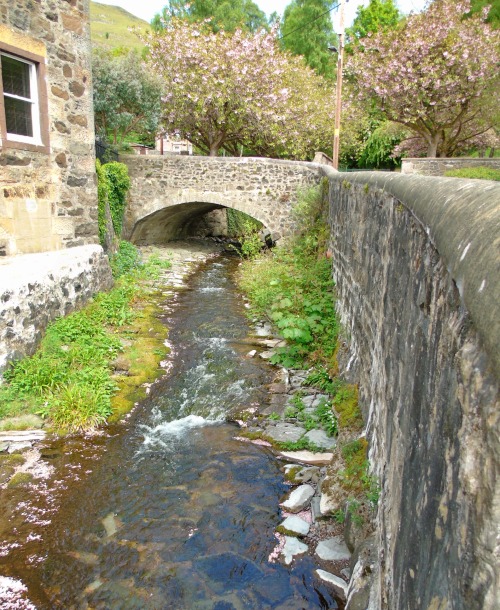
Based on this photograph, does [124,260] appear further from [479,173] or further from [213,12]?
[213,12]

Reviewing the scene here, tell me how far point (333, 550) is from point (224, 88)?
15640 millimetres

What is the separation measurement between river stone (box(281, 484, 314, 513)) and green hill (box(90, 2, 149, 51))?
101 m

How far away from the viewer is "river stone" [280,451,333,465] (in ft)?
15.8

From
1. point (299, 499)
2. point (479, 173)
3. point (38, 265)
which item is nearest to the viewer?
point (299, 499)

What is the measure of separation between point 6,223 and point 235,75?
11966 millimetres

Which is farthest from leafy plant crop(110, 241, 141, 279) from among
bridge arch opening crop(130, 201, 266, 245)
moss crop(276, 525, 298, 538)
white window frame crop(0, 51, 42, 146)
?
moss crop(276, 525, 298, 538)

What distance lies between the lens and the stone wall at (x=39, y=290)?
19.0 ft

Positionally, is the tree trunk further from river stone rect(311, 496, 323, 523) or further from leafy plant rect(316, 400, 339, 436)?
river stone rect(311, 496, 323, 523)

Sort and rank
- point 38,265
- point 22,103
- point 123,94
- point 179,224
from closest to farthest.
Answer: point 38,265
point 22,103
point 123,94
point 179,224

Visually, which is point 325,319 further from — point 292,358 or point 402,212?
point 402,212

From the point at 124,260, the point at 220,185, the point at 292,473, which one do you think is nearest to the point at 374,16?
the point at 220,185

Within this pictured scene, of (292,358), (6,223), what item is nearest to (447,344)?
(292,358)

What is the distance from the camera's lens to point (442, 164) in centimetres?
1623

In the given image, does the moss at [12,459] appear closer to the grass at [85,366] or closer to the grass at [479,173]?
the grass at [85,366]
